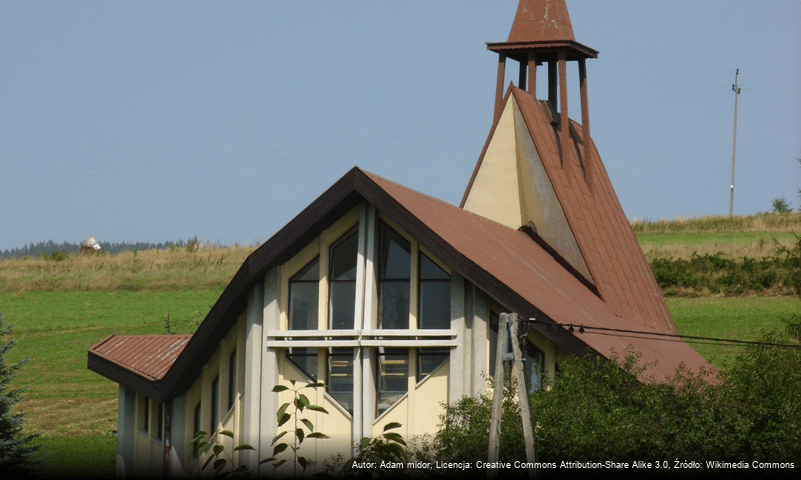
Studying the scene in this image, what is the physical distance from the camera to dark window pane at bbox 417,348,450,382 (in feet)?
59.7

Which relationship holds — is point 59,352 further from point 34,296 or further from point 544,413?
point 544,413

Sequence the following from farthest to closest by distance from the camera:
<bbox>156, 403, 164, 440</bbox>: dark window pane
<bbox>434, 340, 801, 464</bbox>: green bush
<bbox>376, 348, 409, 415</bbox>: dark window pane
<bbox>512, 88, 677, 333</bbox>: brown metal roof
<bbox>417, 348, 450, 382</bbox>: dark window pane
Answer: <bbox>512, 88, 677, 333</bbox>: brown metal roof → <bbox>156, 403, 164, 440</bbox>: dark window pane → <bbox>376, 348, 409, 415</bbox>: dark window pane → <bbox>417, 348, 450, 382</bbox>: dark window pane → <bbox>434, 340, 801, 464</bbox>: green bush

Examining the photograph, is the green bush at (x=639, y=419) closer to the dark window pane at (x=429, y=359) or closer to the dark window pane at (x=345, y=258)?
the dark window pane at (x=429, y=359)

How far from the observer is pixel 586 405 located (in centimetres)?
1506

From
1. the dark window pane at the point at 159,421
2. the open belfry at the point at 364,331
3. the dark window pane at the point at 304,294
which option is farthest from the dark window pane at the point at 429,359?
the dark window pane at the point at 159,421

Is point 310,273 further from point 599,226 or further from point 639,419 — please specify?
point 599,226

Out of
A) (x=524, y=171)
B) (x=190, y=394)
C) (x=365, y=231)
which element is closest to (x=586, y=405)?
(x=365, y=231)

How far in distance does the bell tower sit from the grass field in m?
9.96

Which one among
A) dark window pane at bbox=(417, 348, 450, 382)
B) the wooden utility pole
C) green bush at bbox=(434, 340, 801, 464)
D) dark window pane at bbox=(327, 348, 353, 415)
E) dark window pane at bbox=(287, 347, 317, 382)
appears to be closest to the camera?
the wooden utility pole

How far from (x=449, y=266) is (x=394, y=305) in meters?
1.30

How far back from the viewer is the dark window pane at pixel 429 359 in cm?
1820

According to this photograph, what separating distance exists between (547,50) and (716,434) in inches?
616

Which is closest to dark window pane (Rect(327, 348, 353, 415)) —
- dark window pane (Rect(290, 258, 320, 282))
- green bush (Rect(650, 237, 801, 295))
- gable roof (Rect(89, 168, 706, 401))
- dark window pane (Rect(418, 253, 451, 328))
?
dark window pane (Rect(290, 258, 320, 282))

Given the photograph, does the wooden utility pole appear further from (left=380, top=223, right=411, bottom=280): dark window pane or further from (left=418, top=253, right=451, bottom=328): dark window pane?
(left=380, top=223, right=411, bottom=280): dark window pane
